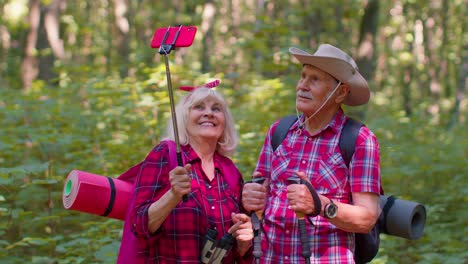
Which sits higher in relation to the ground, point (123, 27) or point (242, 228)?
point (123, 27)

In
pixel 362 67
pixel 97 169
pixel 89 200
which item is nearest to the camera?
pixel 89 200

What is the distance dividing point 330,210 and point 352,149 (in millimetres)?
384

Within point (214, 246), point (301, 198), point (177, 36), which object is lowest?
point (214, 246)

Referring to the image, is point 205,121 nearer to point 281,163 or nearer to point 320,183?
point 281,163

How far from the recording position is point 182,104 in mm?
3734

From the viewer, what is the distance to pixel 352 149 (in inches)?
129

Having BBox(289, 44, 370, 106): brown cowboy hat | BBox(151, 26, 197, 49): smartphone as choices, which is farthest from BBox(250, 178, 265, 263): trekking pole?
BBox(151, 26, 197, 49): smartphone

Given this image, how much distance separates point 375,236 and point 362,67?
944 cm

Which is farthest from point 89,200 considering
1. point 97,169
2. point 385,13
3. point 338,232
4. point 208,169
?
point 385,13

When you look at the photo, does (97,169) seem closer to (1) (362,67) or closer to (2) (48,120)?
(2) (48,120)

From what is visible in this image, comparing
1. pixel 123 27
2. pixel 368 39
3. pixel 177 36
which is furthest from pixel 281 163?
pixel 123 27

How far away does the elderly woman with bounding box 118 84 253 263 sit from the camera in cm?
334

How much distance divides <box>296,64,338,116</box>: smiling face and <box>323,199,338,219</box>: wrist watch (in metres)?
0.59

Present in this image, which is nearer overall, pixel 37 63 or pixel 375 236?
pixel 375 236
